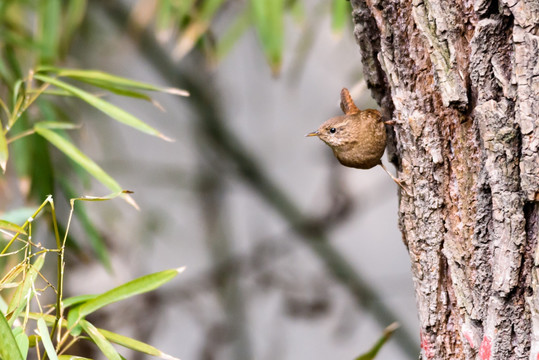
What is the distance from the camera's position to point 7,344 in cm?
78

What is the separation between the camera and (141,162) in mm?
2893

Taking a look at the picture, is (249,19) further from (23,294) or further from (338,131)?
(23,294)

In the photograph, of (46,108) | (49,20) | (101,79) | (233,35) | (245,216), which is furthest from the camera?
(245,216)

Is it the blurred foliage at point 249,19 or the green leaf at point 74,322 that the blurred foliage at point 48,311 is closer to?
the green leaf at point 74,322

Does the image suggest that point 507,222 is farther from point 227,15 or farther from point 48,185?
point 227,15

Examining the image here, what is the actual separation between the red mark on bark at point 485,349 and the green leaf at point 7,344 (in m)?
0.63

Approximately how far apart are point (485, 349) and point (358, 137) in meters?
0.41

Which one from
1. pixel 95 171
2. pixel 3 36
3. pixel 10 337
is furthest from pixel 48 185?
pixel 10 337

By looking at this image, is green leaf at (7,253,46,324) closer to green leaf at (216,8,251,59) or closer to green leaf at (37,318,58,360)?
green leaf at (37,318,58,360)

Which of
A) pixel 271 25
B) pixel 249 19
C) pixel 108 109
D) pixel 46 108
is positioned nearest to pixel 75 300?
pixel 108 109

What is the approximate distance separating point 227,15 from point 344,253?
1261 millimetres

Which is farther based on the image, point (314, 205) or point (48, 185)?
point (314, 205)

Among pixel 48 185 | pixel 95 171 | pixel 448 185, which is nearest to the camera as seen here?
pixel 448 185

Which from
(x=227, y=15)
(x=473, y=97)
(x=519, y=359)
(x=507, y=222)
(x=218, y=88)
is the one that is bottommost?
(x=519, y=359)
